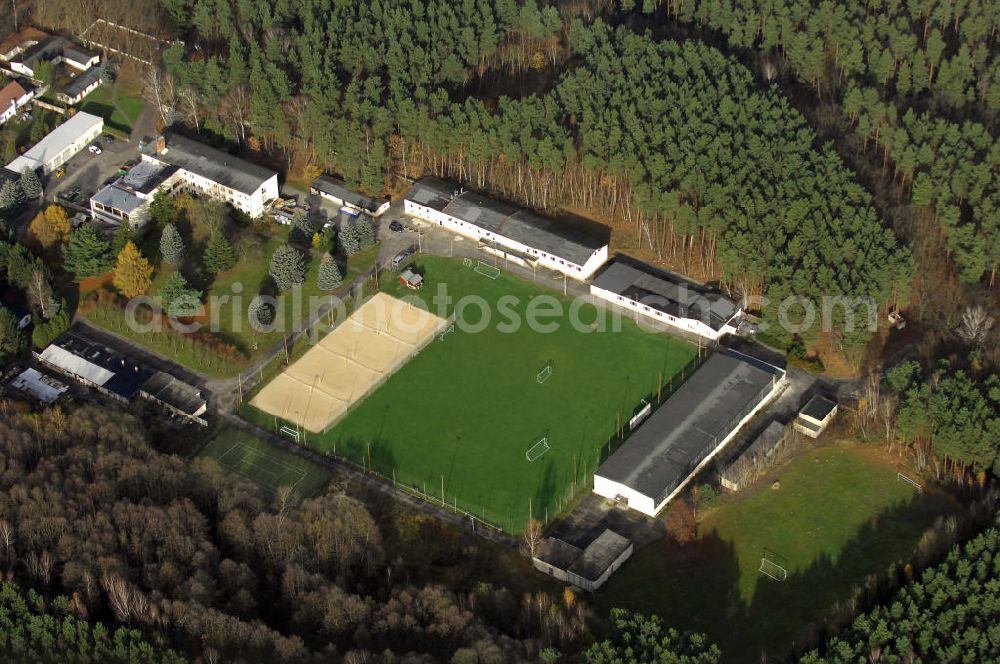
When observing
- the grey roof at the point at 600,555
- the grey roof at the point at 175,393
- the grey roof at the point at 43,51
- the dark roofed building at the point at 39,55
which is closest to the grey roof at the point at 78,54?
the dark roofed building at the point at 39,55

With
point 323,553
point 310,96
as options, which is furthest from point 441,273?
point 323,553

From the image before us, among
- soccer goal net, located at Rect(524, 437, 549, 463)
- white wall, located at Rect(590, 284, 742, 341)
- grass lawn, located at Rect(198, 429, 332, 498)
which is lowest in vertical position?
grass lawn, located at Rect(198, 429, 332, 498)

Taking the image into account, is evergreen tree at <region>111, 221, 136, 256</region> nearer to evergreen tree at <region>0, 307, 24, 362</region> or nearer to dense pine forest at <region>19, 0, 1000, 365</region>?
evergreen tree at <region>0, 307, 24, 362</region>

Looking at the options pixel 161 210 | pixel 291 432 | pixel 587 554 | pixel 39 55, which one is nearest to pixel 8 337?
pixel 161 210

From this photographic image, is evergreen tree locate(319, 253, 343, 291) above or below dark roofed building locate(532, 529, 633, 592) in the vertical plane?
above

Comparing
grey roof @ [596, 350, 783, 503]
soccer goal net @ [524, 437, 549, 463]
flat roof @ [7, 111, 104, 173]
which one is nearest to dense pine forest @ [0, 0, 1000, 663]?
grey roof @ [596, 350, 783, 503]

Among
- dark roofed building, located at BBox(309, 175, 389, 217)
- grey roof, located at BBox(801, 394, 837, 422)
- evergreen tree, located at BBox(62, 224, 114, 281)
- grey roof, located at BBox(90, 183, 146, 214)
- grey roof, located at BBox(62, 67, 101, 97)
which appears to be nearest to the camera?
grey roof, located at BBox(801, 394, 837, 422)

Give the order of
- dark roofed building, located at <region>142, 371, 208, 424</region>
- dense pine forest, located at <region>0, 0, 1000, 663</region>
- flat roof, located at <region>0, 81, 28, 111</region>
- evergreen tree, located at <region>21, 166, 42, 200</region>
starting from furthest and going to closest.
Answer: flat roof, located at <region>0, 81, 28, 111</region>, evergreen tree, located at <region>21, 166, 42, 200</region>, dark roofed building, located at <region>142, 371, 208, 424</region>, dense pine forest, located at <region>0, 0, 1000, 663</region>

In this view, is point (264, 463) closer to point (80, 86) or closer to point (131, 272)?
point (131, 272)
